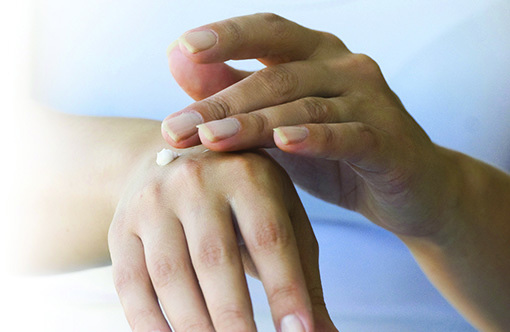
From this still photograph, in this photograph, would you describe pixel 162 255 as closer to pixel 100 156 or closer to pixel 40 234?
pixel 100 156

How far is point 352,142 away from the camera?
29.7 inches

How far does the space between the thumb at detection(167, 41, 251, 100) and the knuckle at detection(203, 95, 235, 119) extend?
14 centimetres

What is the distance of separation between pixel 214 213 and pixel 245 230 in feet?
0.14

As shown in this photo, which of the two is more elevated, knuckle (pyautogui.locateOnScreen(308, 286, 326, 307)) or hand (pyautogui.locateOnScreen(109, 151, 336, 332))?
hand (pyautogui.locateOnScreen(109, 151, 336, 332))

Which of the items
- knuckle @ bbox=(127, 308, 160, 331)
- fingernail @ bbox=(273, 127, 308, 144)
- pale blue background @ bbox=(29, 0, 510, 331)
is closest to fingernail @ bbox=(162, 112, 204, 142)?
fingernail @ bbox=(273, 127, 308, 144)

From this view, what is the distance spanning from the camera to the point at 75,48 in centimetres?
168

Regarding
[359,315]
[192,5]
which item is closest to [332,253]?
[359,315]

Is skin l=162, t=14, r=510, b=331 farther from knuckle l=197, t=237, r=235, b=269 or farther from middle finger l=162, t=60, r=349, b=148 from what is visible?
knuckle l=197, t=237, r=235, b=269

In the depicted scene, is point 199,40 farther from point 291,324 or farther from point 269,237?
point 291,324

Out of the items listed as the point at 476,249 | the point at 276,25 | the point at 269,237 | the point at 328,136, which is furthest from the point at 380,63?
the point at 269,237

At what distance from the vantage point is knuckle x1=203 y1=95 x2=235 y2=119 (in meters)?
0.76

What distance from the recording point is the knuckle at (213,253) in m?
0.66

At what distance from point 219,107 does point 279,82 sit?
0.11 meters

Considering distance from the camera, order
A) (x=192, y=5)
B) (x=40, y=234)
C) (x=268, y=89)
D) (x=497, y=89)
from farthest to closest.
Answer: (x=192, y=5), (x=497, y=89), (x=40, y=234), (x=268, y=89)
